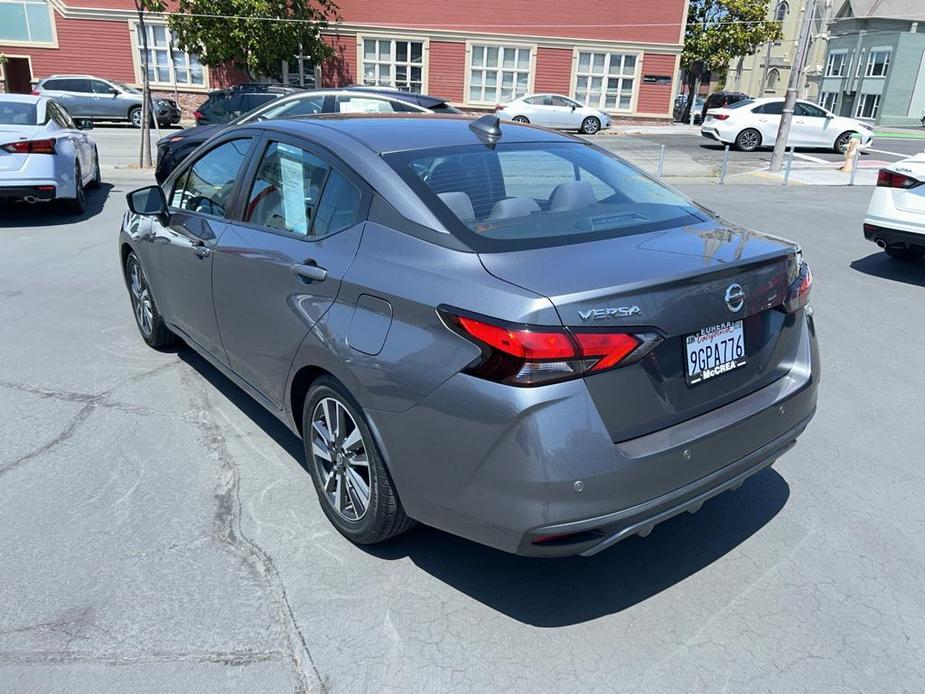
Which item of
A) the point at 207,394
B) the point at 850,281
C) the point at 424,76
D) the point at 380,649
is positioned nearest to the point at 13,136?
the point at 207,394

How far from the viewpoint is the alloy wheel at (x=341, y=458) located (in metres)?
3.03

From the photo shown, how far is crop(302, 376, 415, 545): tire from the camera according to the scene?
2.90m

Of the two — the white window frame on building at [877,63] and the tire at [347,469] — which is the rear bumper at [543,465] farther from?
the white window frame on building at [877,63]

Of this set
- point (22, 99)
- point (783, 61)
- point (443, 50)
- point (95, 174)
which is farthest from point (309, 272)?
point (783, 61)

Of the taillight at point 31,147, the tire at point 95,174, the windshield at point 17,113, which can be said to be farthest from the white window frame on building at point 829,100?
the taillight at point 31,147

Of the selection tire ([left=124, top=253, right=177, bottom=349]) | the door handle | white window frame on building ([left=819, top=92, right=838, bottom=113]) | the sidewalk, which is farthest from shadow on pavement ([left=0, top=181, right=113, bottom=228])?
white window frame on building ([left=819, top=92, right=838, bottom=113])

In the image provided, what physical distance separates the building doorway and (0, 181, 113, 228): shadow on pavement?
82.7ft

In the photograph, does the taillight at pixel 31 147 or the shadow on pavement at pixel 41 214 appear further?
the shadow on pavement at pixel 41 214

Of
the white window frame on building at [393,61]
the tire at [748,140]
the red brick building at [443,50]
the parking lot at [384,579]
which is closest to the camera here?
the parking lot at [384,579]

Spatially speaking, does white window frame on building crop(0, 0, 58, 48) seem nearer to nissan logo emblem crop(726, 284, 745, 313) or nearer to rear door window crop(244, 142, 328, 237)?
rear door window crop(244, 142, 328, 237)

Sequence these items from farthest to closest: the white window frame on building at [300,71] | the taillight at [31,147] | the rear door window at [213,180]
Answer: the white window frame on building at [300,71] < the taillight at [31,147] < the rear door window at [213,180]

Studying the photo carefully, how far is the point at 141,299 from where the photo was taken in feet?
17.7

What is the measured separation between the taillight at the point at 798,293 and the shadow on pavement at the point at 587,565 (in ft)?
3.40

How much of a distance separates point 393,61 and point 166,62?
951 centimetres
